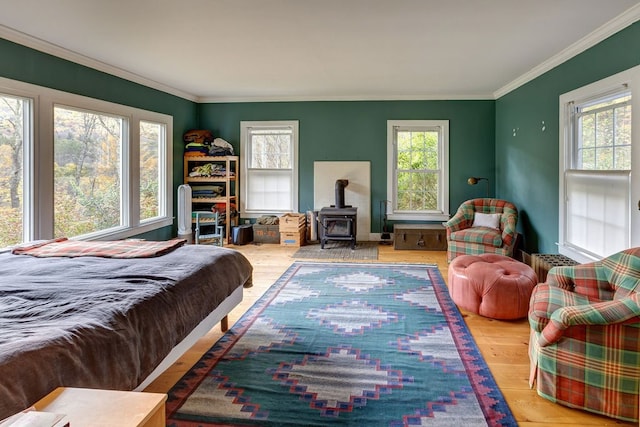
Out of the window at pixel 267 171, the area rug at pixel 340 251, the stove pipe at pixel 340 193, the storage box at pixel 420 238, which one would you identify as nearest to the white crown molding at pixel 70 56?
the window at pixel 267 171

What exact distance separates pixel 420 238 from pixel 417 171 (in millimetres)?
1286

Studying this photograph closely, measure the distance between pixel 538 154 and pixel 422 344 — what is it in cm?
345

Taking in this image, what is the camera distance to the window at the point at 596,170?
3.64 metres

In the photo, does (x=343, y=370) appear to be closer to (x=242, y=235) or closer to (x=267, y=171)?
(x=242, y=235)

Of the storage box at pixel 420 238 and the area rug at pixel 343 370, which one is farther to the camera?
the storage box at pixel 420 238

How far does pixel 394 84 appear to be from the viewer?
6.24 metres

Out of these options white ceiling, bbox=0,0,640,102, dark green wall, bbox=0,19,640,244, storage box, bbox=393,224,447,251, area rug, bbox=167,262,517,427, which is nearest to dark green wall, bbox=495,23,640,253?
→ dark green wall, bbox=0,19,640,244

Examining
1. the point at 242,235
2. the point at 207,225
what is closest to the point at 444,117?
the point at 242,235

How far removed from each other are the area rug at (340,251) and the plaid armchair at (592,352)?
3.71 meters

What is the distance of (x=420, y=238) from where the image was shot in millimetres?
6719

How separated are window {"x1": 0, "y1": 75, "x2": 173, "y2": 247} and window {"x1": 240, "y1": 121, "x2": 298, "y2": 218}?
1419 mm

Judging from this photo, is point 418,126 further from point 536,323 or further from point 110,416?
point 110,416

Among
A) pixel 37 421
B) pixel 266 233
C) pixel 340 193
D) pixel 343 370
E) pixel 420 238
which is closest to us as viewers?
pixel 37 421

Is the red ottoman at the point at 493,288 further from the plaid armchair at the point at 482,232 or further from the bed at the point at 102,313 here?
the bed at the point at 102,313
